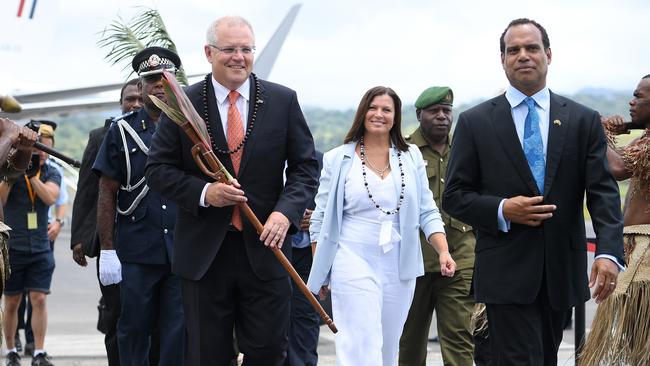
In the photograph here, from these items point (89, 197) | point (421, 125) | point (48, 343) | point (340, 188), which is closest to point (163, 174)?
point (340, 188)

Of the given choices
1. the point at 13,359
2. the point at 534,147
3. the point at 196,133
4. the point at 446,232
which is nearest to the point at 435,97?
the point at 446,232

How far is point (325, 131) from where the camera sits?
9200 cm

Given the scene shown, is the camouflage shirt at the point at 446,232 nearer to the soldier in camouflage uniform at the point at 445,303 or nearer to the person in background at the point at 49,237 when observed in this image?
the soldier in camouflage uniform at the point at 445,303

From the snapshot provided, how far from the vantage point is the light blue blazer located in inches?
261

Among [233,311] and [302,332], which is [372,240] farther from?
[302,332]

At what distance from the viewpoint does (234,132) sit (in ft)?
18.5

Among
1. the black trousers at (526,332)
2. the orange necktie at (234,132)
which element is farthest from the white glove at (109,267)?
the black trousers at (526,332)

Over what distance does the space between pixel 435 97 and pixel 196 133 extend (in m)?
3.24

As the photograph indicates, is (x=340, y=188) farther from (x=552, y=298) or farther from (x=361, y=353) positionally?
(x=552, y=298)

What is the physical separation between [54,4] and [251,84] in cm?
2410

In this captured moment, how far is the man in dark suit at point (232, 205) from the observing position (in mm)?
5535

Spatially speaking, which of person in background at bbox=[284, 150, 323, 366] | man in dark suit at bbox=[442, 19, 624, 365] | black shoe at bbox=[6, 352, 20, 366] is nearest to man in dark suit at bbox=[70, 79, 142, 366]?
person in background at bbox=[284, 150, 323, 366]

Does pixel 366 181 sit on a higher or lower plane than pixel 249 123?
lower

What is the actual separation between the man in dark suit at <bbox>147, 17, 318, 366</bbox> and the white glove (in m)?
1.52
